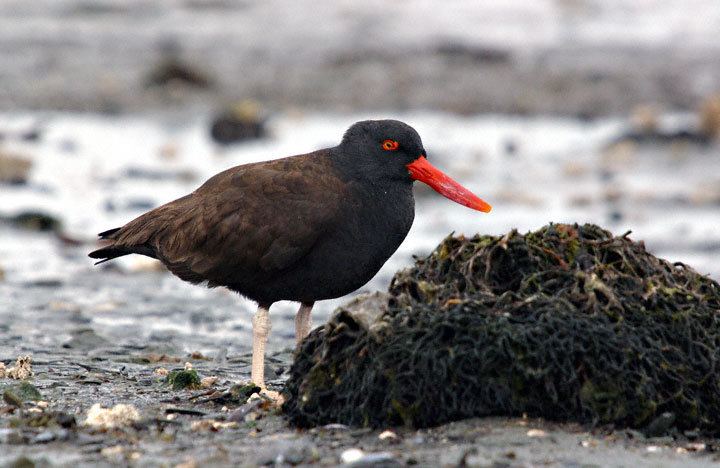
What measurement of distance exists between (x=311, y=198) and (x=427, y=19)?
14.7 m

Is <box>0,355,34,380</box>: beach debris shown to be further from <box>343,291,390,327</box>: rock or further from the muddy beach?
<box>343,291,390,327</box>: rock

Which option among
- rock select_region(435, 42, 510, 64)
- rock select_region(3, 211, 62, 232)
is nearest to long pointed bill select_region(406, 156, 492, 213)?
rock select_region(3, 211, 62, 232)

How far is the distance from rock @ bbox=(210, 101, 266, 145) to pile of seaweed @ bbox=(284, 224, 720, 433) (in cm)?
999

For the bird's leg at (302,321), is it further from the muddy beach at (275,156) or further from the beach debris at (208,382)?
the beach debris at (208,382)

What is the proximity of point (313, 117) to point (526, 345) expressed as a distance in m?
12.0

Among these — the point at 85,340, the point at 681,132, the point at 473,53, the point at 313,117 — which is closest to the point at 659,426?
the point at 85,340

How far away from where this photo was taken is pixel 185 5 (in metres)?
21.1

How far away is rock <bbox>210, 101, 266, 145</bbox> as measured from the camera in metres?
14.6

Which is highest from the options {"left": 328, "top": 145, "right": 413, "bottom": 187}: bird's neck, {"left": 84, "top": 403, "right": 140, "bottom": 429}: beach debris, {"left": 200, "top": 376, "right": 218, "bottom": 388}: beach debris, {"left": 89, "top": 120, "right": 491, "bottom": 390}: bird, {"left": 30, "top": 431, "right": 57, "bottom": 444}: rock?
{"left": 328, "top": 145, "right": 413, "bottom": 187}: bird's neck

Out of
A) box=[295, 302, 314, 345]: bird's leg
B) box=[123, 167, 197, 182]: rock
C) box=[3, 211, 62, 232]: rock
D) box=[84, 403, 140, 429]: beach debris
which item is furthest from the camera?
box=[123, 167, 197, 182]: rock

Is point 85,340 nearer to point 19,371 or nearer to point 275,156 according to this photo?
point 19,371

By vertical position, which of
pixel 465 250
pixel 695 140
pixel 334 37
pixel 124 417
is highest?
pixel 334 37

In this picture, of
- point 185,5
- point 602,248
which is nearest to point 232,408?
point 602,248

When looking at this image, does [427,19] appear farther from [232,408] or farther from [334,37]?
[232,408]
